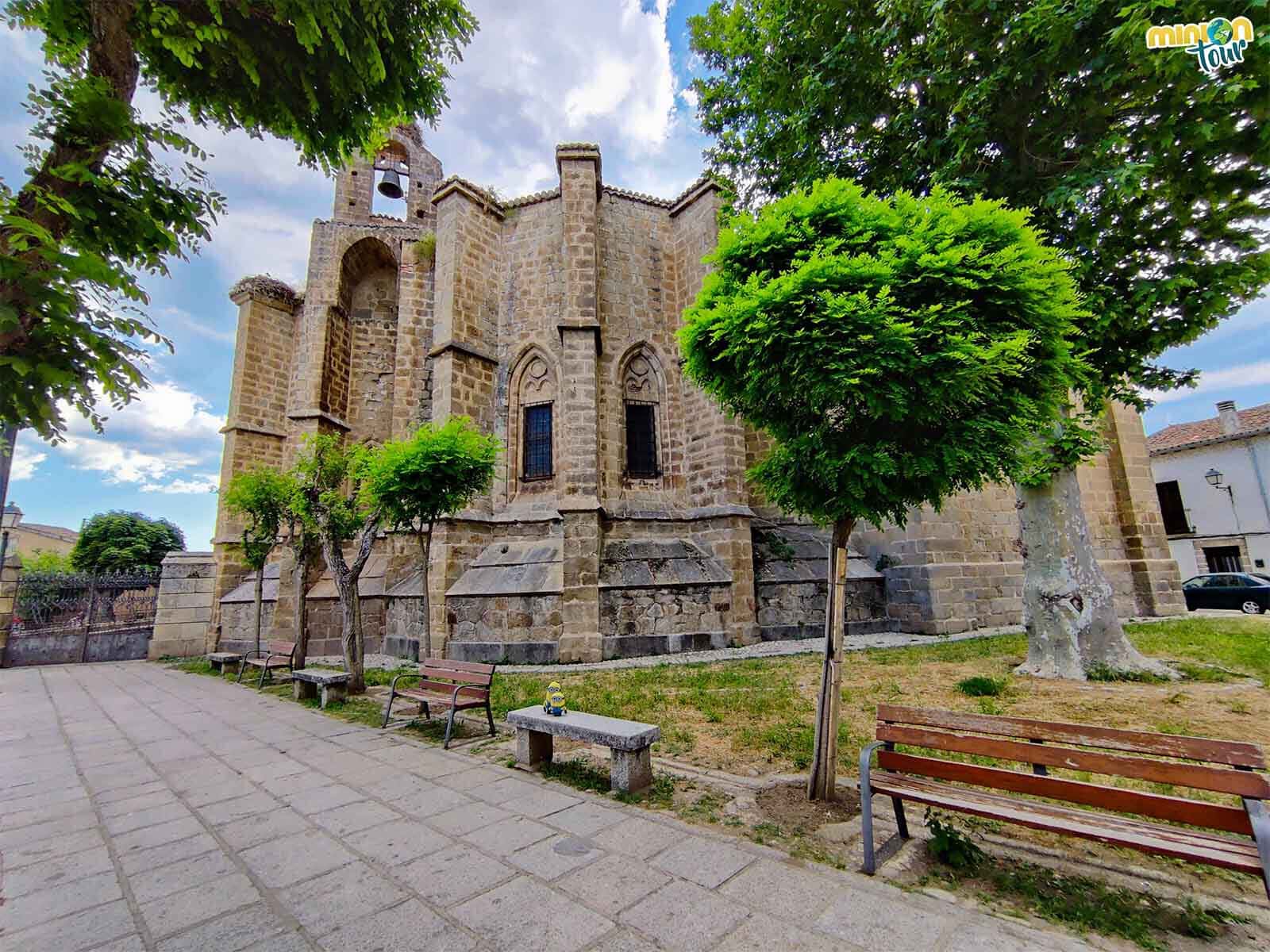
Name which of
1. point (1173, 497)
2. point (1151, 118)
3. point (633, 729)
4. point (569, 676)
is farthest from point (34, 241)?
point (1173, 497)

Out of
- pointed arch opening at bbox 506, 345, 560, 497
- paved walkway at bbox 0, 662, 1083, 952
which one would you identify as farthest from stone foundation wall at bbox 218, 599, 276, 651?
paved walkway at bbox 0, 662, 1083, 952

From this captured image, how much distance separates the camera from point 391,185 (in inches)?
728

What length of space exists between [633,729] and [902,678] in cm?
451

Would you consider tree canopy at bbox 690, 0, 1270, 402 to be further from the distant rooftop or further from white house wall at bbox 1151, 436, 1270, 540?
white house wall at bbox 1151, 436, 1270, 540

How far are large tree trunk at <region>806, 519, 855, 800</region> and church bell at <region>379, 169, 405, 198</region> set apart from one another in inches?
808

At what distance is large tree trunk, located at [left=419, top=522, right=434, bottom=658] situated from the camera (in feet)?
24.4

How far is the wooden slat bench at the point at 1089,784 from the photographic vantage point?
1938 millimetres

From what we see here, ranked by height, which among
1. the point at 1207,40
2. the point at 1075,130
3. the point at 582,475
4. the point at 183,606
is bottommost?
the point at 183,606

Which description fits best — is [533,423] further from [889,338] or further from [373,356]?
[889,338]

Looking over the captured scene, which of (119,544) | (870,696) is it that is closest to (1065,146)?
(870,696)

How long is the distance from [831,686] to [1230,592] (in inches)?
731

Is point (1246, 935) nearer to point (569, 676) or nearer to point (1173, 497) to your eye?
point (569, 676)

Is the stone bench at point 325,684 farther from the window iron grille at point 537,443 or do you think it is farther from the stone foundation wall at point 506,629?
the window iron grille at point 537,443

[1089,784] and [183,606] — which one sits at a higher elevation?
[183,606]
